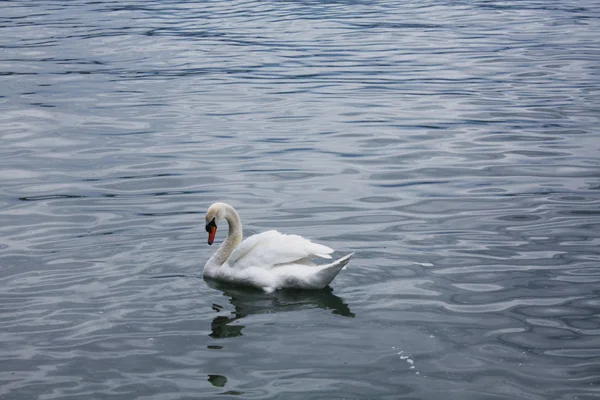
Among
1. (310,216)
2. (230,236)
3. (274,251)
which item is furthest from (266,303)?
(310,216)

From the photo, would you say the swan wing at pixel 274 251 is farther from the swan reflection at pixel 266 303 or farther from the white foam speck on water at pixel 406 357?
the white foam speck on water at pixel 406 357

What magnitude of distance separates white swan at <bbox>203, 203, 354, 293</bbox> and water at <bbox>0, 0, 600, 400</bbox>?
0.19m

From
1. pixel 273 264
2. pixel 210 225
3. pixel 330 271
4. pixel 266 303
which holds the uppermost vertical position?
pixel 210 225

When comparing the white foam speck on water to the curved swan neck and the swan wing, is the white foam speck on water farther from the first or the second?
the curved swan neck

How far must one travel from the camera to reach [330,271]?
1077 centimetres

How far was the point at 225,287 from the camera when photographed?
11.6 meters

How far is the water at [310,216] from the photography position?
935 centimetres

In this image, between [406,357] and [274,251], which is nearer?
[406,357]

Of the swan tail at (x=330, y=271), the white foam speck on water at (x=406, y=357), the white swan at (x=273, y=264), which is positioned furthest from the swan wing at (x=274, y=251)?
the white foam speck on water at (x=406, y=357)

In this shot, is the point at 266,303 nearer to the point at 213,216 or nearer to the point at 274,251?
the point at 274,251

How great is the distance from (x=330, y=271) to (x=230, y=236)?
185cm

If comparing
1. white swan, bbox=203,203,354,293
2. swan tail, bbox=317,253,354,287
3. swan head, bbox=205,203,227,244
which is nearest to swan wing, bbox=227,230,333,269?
white swan, bbox=203,203,354,293

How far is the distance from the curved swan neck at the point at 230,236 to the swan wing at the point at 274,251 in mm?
272

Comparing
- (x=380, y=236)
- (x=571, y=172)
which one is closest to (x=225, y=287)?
(x=380, y=236)
